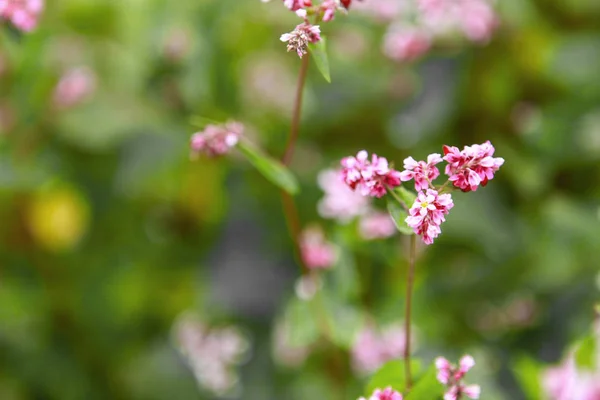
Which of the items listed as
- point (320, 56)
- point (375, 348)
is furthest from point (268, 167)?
point (375, 348)

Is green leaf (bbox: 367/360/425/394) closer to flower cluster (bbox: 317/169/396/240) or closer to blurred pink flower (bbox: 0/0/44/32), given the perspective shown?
flower cluster (bbox: 317/169/396/240)

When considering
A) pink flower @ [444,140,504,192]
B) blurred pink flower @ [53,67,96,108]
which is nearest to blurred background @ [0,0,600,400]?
blurred pink flower @ [53,67,96,108]

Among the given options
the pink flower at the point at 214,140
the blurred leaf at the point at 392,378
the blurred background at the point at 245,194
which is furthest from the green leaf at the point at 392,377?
the blurred background at the point at 245,194

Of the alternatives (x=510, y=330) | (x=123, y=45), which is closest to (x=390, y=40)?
(x=510, y=330)

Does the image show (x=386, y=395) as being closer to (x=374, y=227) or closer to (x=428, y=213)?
(x=428, y=213)

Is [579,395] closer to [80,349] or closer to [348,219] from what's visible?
[348,219]
